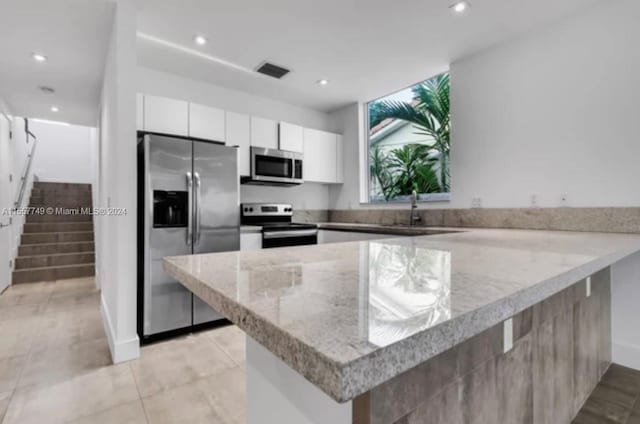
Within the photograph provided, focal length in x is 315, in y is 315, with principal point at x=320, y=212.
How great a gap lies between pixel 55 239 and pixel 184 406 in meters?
5.53

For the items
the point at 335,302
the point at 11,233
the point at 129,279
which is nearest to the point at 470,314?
the point at 335,302

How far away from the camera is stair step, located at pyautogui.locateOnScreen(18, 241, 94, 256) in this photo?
16.7 ft

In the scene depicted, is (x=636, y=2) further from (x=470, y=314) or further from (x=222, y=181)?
(x=222, y=181)

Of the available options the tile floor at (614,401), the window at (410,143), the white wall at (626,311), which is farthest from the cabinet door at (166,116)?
the white wall at (626,311)

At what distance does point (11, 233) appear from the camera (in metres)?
4.59

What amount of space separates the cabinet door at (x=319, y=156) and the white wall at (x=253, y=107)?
0.34 metres

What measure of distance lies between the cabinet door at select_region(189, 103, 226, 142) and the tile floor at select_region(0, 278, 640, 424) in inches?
77.4

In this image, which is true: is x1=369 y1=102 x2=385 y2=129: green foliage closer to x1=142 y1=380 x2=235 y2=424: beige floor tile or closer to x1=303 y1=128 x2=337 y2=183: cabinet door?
x1=303 y1=128 x2=337 y2=183: cabinet door

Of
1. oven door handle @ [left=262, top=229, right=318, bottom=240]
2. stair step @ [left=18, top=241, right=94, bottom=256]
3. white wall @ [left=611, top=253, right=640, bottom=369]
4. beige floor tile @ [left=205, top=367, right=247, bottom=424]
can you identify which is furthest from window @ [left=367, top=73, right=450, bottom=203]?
stair step @ [left=18, top=241, right=94, bottom=256]

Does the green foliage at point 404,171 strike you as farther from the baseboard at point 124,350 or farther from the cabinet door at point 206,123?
the baseboard at point 124,350

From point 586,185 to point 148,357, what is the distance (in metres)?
3.52

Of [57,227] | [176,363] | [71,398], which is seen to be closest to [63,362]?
[71,398]

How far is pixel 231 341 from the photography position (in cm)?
262

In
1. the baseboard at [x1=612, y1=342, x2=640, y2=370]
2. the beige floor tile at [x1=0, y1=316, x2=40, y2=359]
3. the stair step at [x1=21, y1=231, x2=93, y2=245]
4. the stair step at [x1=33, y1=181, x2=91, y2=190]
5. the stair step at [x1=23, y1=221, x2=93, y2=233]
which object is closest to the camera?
the baseboard at [x1=612, y1=342, x2=640, y2=370]
